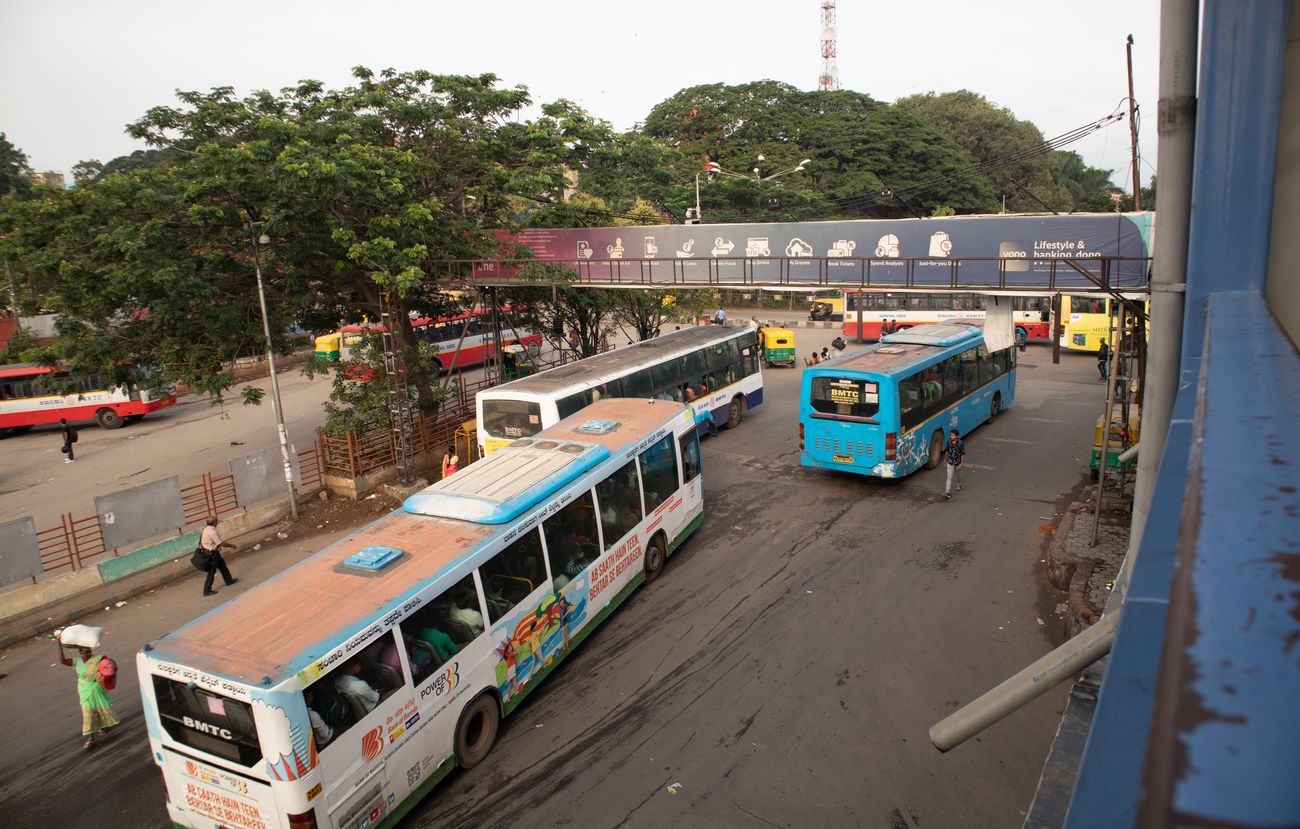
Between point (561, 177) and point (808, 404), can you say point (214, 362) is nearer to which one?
point (561, 177)

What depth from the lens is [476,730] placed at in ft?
26.8

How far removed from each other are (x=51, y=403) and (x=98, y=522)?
16637 mm

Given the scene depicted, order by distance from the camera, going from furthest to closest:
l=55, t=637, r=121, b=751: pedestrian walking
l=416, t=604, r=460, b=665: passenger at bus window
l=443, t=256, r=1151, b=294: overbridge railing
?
l=443, t=256, r=1151, b=294: overbridge railing < l=55, t=637, r=121, b=751: pedestrian walking < l=416, t=604, r=460, b=665: passenger at bus window

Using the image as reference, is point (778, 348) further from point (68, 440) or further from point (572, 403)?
point (68, 440)

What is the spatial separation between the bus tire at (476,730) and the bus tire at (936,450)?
11.4m

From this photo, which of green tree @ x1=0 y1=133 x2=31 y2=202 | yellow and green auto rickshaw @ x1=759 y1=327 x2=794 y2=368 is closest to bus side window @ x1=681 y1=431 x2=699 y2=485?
yellow and green auto rickshaw @ x1=759 y1=327 x2=794 y2=368

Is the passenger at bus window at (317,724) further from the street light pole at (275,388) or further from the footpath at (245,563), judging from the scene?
the street light pole at (275,388)

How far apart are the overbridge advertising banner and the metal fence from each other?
7101 millimetres

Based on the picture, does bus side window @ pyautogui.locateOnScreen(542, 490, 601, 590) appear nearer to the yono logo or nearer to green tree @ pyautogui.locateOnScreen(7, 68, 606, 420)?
the yono logo

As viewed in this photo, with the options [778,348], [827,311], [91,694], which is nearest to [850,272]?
[778,348]

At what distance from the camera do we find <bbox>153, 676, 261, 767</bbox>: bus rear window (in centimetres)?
614

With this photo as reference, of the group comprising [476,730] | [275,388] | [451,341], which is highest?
[275,388]

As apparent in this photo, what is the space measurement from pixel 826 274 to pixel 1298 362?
16618 mm

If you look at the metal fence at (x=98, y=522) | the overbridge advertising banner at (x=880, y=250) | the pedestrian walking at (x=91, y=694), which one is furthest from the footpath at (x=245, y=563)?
the overbridge advertising banner at (x=880, y=250)
